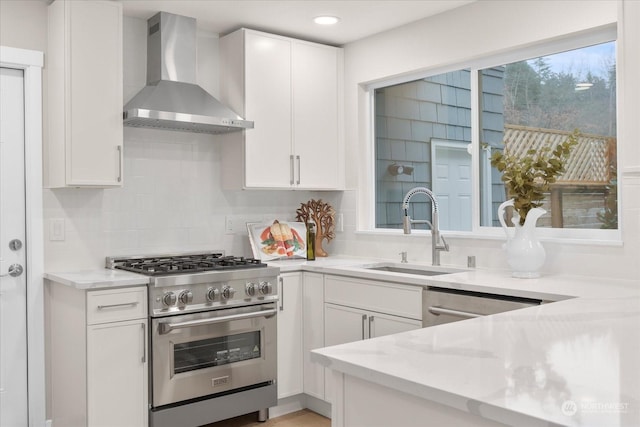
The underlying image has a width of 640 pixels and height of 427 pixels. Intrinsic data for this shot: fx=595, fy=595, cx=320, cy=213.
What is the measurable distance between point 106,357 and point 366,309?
55.7 inches

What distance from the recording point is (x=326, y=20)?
3.85 meters

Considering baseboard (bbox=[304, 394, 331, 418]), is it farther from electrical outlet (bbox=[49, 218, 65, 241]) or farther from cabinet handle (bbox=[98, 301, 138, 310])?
electrical outlet (bbox=[49, 218, 65, 241])

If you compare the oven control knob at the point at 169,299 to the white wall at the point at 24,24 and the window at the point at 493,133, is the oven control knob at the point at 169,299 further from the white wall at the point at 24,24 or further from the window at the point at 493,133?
the window at the point at 493,133

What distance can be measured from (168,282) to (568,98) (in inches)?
93.0

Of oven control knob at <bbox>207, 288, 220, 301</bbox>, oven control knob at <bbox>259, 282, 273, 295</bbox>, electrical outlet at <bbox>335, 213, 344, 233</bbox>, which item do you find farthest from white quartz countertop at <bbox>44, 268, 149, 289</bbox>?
electrical outlet at <bbox>335, 213, 344, 233</bbox>

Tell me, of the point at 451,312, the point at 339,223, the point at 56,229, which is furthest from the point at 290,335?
the point at 56,229

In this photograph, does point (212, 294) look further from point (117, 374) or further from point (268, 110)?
point (268, 110)

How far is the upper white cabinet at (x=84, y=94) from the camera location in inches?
A: 127

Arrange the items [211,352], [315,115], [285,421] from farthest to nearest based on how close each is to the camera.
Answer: [315,115] < [285,421] < [211,352]

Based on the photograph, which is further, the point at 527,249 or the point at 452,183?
the point at 452,183

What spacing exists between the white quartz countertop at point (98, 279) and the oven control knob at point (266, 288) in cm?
69

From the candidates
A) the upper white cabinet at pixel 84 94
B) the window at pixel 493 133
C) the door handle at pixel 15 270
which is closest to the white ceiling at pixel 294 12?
the upper white cabinet at pixel 84 94

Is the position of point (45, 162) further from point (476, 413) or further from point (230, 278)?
point (476, 413)

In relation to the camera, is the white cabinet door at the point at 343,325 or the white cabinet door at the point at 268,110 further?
the white cabinet door at the point at 268,110
